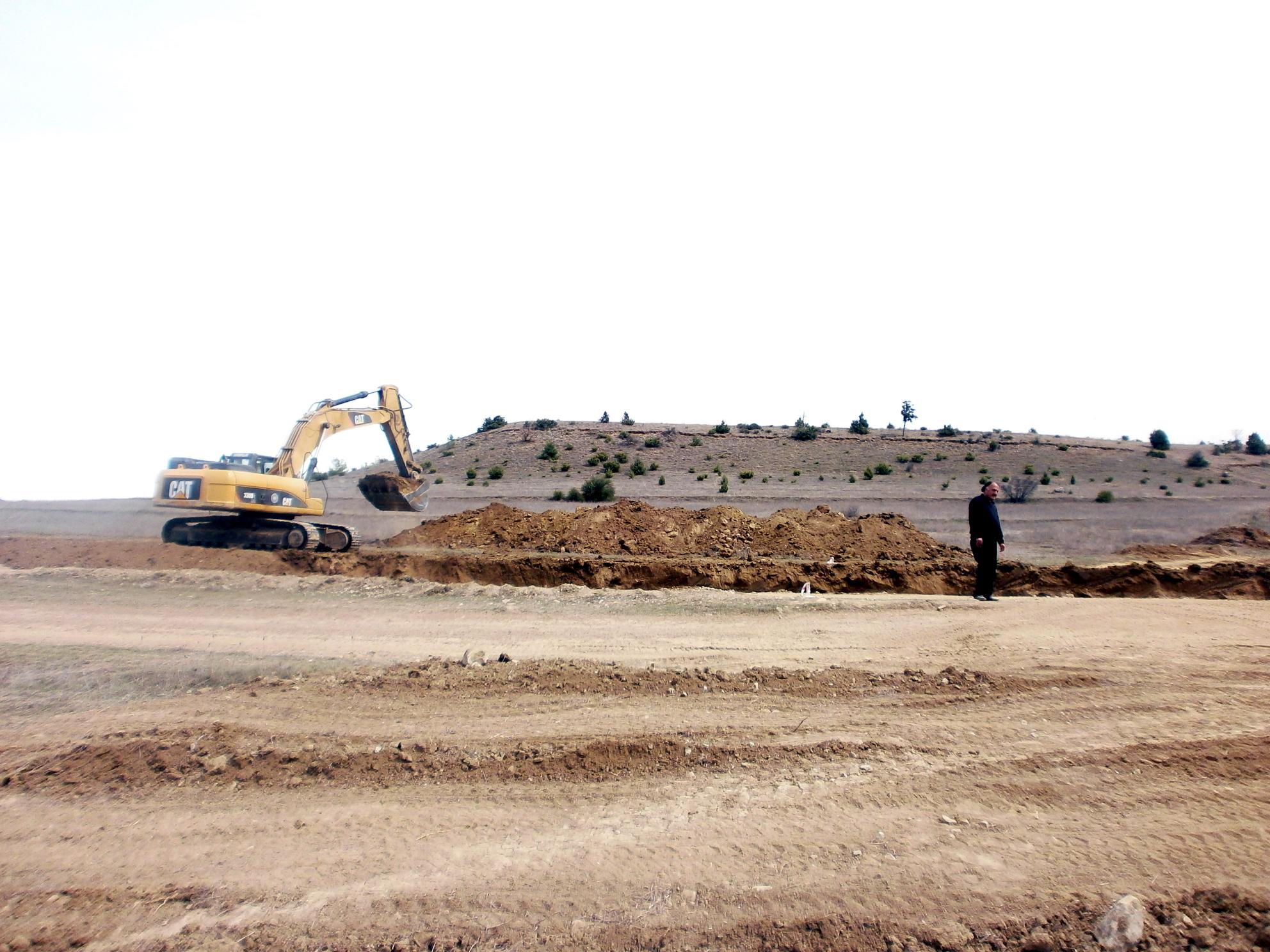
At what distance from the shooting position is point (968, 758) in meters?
5.85

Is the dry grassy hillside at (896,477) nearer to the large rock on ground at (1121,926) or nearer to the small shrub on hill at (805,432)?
the small shrub on hill at (805,432)

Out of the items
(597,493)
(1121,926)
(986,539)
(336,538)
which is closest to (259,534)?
(336,538)

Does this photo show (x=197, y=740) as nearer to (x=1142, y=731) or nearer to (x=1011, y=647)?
(x=1142, y=731)

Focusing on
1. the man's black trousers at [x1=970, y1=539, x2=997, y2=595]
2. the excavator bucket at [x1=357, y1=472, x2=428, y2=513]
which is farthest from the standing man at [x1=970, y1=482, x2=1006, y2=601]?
the excavator bucket at [x1=357, y1=472, x2=428, y2=513]

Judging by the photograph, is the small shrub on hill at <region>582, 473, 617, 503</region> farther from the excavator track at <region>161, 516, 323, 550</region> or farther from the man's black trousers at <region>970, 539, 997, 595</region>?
the man's black trousers at <region>970, 539, 997, 595</region>

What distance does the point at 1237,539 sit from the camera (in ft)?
71.5

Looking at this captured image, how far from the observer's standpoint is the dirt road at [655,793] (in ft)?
14.2

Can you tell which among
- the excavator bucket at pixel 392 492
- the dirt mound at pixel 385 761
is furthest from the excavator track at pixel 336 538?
the dirt mound at pixel 385 761

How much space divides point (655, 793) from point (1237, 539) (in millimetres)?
22539

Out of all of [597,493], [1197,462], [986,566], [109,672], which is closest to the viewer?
[109,672]

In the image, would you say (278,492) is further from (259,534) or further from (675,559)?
(675,559)

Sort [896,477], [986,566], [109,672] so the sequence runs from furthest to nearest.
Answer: [896,477] → [986,566] → [109,672]

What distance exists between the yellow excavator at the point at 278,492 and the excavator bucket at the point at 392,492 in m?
0.02

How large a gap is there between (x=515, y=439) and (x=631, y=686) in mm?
52801
